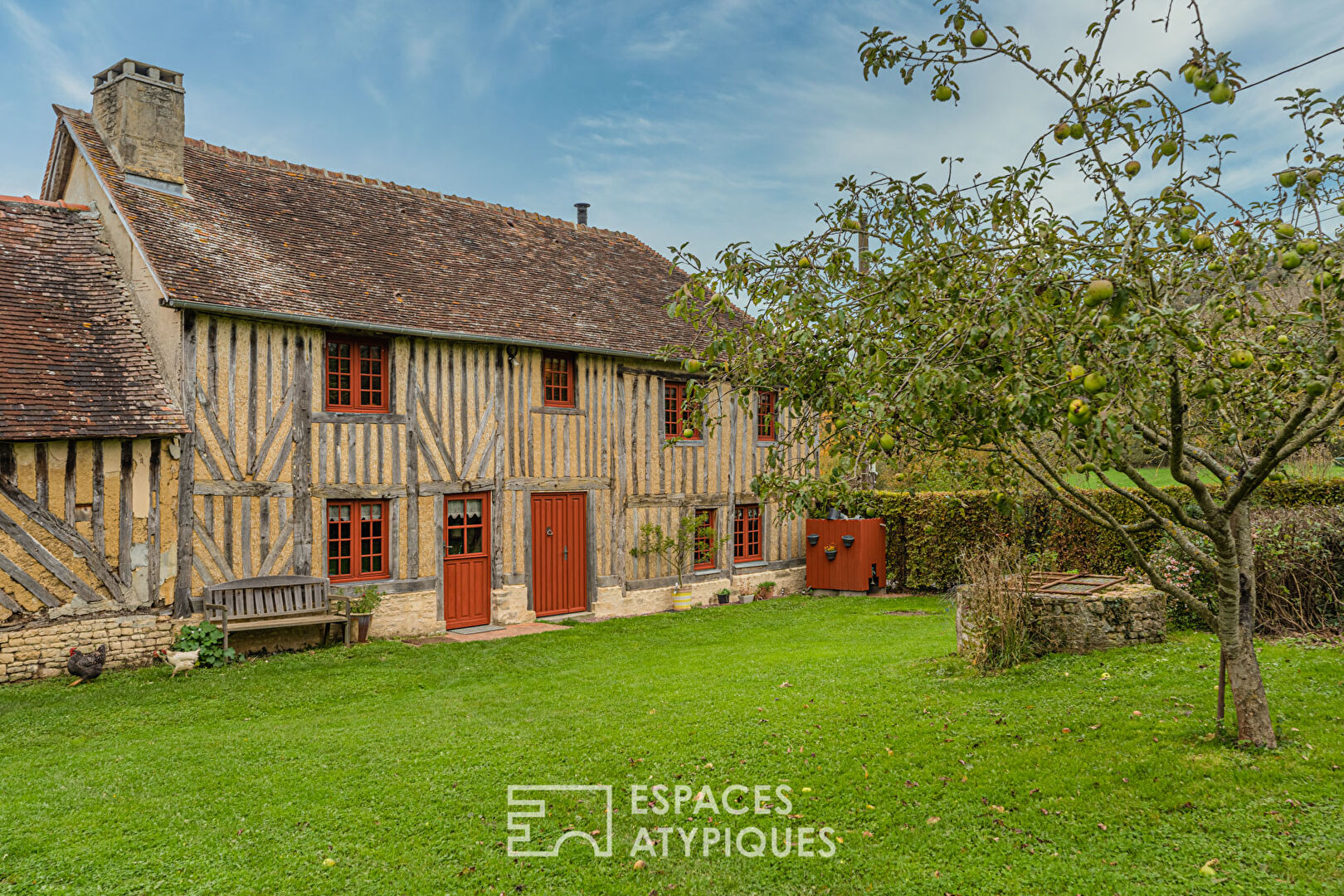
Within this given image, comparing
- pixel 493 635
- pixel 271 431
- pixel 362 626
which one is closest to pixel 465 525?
pixel 493 635

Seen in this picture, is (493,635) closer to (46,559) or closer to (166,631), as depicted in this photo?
(166,631)

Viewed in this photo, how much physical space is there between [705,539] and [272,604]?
294 inches

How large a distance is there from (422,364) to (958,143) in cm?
865

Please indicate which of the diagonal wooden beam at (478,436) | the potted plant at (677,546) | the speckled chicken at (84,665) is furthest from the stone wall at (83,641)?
the potted plant at (677,546)

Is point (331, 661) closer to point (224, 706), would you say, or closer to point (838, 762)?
point (224, 706)

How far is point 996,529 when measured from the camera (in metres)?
14.7

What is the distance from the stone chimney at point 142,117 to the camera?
11.2 m

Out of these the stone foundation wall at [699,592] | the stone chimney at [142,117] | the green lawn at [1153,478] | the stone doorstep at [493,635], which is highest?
the stone chimney at [142,117]

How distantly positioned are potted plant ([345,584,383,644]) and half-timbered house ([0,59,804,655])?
0.32 metres

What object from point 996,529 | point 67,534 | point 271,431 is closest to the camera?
point 67,534

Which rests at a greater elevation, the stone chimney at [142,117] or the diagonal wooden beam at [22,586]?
the stone chimney at [142,117]

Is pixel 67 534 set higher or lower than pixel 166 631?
higher

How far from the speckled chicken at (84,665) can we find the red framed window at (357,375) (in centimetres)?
386

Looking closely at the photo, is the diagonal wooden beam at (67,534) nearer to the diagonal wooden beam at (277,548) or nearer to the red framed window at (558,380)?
the diagonal wooden beam at (277,548)
